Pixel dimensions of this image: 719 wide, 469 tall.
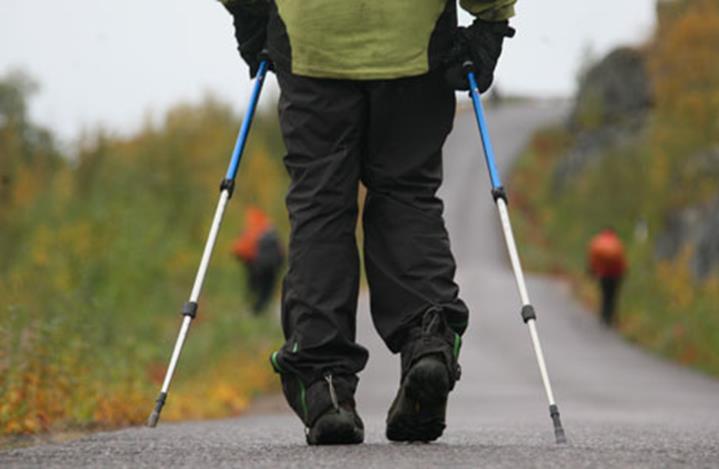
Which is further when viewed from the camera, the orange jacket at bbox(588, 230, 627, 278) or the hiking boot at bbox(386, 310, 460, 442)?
the orange jacket at bbox(588, 230, 627, 278)

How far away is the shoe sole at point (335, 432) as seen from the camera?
466 centimetres

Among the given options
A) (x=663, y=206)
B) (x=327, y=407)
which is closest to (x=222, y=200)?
(x=327, y=407)

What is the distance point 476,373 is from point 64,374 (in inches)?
397

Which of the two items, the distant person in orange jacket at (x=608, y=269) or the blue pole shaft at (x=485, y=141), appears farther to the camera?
the distant person in orange jacket at (x=608, y=269)

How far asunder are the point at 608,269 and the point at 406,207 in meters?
21.2

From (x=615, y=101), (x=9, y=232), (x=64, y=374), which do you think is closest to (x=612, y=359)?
(x=9, y=232)

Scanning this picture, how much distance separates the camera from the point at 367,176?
5.03 m

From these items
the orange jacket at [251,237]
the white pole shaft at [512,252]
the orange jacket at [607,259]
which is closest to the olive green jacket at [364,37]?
the white pole shaft at [512,252]

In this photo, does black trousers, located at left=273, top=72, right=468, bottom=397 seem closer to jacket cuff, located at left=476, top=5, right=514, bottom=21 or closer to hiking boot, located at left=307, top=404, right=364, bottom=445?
hiking boot, located at left=307, top=404, right=364, bottom=445

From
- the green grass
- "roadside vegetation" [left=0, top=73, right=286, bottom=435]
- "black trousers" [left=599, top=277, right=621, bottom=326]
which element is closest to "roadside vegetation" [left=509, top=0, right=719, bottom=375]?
the green grass

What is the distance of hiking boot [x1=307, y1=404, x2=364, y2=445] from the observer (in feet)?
15.3

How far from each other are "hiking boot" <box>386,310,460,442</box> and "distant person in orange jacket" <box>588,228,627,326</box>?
21.0 metres

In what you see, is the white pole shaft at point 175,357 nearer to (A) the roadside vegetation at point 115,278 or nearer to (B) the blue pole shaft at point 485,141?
(B) the blue pole shaft at point 485,141

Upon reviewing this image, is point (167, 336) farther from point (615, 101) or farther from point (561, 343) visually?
point (615, 101)
